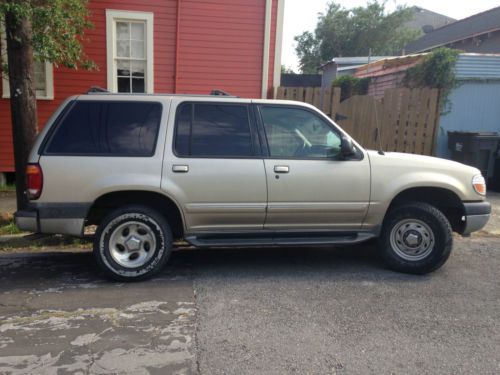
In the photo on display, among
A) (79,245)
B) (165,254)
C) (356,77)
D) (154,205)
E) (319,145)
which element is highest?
(356,77)

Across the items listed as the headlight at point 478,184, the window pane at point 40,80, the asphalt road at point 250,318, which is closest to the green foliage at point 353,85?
the window pane at point 40,80

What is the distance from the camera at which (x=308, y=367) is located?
3.02 metres

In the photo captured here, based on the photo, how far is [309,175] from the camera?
4.65 metres

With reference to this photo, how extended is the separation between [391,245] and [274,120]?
6.25ft

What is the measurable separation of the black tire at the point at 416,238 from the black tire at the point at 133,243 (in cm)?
241

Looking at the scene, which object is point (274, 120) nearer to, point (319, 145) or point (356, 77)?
point (319, 145)

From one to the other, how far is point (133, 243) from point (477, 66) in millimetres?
8889

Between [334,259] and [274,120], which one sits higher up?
[274,120]

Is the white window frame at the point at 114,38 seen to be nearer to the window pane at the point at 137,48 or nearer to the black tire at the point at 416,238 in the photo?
the window pane at the point at 137,48

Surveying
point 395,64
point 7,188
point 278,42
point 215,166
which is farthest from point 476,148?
point 7,188

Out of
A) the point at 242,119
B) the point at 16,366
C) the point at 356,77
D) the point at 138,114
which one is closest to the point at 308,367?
the point at 16,366

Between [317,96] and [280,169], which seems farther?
[317,96]

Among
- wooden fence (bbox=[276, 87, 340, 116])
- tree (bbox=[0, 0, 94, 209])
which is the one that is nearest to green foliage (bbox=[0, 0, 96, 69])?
tree (bbox=[0, 0, 94, 209])

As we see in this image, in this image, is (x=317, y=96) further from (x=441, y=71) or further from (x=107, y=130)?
(x=107, y=130)
